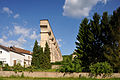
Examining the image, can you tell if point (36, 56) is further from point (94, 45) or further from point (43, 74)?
point (94, 45)

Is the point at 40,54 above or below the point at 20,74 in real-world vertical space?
above

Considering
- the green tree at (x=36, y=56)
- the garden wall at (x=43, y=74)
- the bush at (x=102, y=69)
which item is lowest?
the garden wall at (x=43, y=74)

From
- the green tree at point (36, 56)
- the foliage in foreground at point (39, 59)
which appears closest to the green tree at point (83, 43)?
the foliage in foreground at point (39, 59)

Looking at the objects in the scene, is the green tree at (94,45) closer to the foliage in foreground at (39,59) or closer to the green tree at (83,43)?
the green tree at (83,43)

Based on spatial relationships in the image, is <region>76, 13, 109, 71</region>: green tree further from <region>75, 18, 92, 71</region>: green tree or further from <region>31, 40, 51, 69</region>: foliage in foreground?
<region>31, 40, 51, 69</region>: foliage in foreground

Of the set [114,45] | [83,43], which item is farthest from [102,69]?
[83,43]

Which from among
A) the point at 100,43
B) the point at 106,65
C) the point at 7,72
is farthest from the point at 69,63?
the point at 7,72

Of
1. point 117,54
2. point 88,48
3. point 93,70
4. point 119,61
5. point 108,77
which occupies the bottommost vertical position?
point 108,77

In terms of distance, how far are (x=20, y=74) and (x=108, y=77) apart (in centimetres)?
1262

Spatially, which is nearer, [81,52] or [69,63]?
[69,63]

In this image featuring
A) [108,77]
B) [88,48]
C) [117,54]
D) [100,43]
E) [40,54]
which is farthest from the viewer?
[40,54]

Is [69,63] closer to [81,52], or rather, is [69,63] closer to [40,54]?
[81,52]

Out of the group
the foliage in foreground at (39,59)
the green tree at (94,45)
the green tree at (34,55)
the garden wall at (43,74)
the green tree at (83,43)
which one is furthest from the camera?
the green tree at (34,55)

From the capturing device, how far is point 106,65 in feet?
48.7
